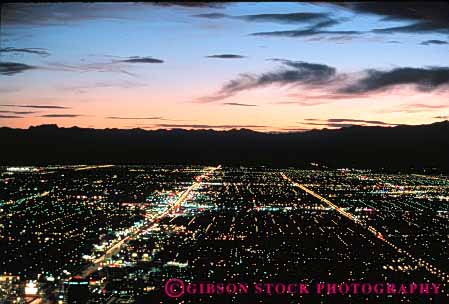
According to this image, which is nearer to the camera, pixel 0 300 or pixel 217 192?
pixel 0 300

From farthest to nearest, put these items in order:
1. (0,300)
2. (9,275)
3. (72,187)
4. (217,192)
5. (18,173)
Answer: (18,173), (72,187), (217,192), (9,275), (0,300)

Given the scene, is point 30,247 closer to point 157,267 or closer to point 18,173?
point 157,267

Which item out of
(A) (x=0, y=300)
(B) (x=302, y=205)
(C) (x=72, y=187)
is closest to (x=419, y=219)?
(B) (x=302, y=205)

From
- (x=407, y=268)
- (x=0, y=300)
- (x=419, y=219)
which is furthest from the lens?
(x=419, y=219)

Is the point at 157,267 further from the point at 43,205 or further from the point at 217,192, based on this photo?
the point at 217,192

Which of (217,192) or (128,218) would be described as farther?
(217,192)

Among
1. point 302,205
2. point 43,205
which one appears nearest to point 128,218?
point 43,205
